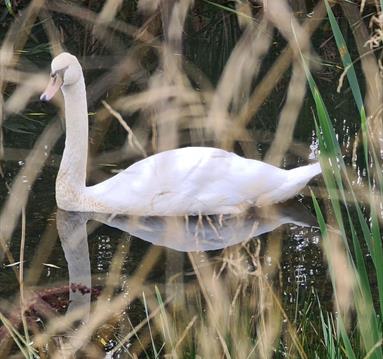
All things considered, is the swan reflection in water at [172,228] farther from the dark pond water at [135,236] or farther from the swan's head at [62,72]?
the swan's head at [62,72]

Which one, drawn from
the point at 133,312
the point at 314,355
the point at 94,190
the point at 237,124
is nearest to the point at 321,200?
the point at 94,190

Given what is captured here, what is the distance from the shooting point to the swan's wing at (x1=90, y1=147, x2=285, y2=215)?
577 centimetres

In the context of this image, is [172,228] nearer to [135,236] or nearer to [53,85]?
[135,236]

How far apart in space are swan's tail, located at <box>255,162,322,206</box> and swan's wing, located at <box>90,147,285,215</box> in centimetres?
4

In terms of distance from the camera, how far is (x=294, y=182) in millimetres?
5777

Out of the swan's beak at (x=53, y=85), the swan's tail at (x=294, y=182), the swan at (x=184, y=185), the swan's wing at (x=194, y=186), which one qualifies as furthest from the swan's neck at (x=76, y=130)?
the swan's tail at (x=294, y=182)

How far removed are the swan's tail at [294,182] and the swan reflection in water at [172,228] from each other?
68 mm

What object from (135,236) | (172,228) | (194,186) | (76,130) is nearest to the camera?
(135,236)

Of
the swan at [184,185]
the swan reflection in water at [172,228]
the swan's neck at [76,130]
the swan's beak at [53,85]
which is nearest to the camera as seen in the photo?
the swan reflection in water at [172,228]

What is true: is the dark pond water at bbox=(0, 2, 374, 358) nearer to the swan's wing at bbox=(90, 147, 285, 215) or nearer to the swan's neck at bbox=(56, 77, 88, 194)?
the swan's wing at bbox=(90, 147, 285, 215)

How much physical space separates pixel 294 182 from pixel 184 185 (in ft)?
1.99

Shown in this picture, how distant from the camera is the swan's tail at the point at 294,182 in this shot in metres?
5.76

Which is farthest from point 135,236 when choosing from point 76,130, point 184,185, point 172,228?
point 76,130

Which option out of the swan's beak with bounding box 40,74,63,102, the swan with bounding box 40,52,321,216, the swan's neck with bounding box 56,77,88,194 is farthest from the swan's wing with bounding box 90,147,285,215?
the swan's beak with bounding box 40,74,63,102
